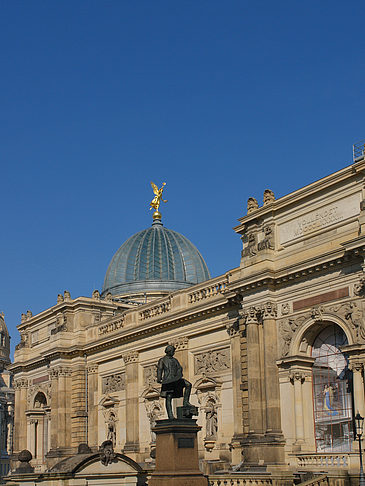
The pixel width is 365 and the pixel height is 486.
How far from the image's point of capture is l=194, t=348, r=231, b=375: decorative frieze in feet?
120

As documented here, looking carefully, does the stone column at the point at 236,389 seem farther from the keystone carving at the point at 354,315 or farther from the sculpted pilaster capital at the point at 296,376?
the keystone carving at the point at 354,315

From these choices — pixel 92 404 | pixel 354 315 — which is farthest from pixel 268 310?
pixel 92 404

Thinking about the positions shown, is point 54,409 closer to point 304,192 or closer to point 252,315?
point 252,315

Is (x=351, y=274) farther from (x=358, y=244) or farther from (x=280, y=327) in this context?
(x=280, y=327)

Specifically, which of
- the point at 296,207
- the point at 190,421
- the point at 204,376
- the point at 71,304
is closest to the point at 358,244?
the point at 296,207

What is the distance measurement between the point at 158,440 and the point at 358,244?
11128mm

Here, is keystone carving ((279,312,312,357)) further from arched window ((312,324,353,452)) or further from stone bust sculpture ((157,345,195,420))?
stone bust sculpture ((157,345,195,420))

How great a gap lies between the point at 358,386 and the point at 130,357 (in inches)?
753

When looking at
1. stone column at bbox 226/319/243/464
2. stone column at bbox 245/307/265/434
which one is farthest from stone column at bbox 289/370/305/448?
stone column at bbox 226/319/243/464

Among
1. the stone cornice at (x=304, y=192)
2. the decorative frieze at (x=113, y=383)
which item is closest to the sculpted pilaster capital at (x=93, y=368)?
the decorative frieze at (x=113, y=383)

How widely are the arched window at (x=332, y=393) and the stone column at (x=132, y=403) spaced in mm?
14760

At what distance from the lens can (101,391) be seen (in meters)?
47.2

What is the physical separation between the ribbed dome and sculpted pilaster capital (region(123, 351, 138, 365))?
1450cm

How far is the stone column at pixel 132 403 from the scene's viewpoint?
42.5 metres
